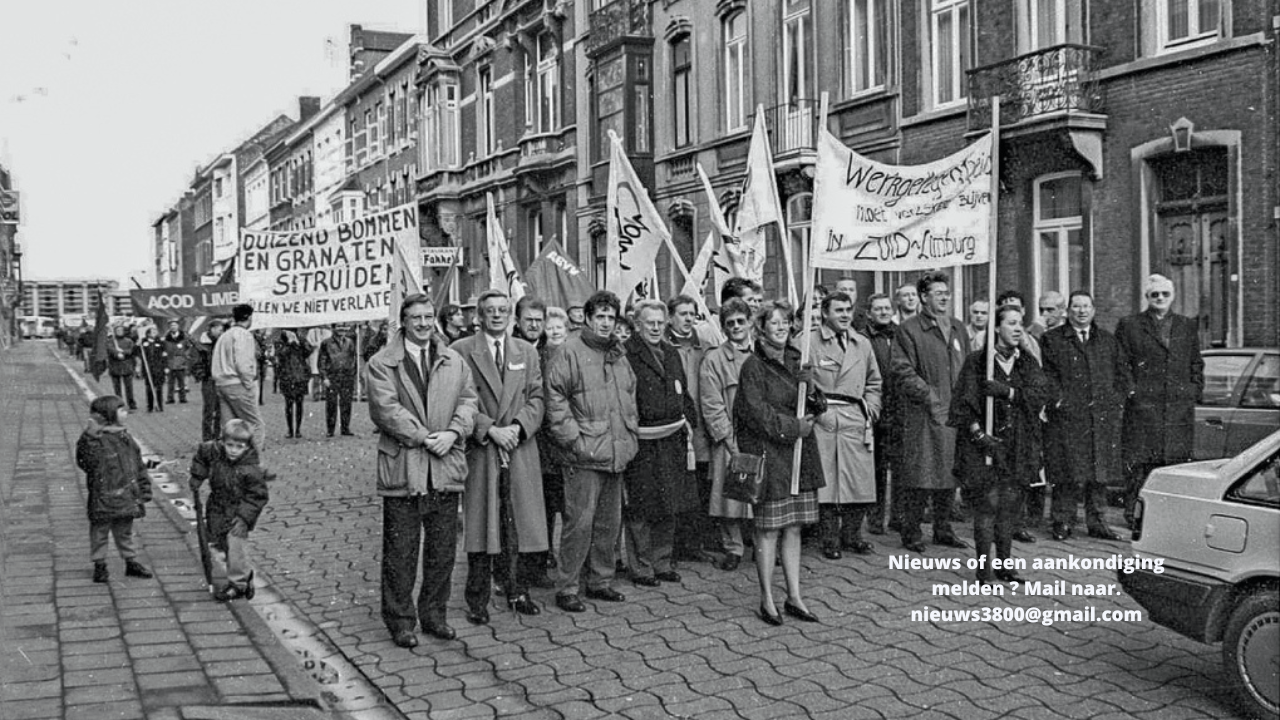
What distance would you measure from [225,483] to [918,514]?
15.9 ft

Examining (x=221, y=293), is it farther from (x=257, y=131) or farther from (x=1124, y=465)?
(x=257, y=131)

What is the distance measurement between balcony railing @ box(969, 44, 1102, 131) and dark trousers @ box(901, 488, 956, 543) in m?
8.60

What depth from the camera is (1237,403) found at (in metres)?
10.2

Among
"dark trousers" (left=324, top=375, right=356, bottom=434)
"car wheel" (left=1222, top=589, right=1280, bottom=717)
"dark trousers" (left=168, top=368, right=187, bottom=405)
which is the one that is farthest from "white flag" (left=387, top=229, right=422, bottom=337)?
"dark trousers" (left=168, top=368, right=187, bottom=405)

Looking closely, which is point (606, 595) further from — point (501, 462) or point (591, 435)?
point (501, 462)

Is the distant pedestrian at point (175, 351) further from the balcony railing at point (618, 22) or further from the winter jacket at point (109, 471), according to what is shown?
the winter jacket at point (109, 471)

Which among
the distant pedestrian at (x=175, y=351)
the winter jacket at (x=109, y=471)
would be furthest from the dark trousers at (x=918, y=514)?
the distant pedestrian at (x=175, y=351)

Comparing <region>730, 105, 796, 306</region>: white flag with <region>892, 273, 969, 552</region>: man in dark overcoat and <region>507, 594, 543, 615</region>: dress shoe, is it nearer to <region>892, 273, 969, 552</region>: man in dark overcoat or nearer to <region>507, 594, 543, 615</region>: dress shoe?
<region>892, 273, 969, 552</region>: man in dark overcoat

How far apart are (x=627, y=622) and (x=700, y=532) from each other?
198 cm

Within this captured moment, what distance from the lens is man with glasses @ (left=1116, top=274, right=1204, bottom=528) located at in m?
9.42

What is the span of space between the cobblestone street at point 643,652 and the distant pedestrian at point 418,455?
322 mm

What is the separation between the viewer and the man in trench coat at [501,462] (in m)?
7.59

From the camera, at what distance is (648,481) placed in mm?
8398

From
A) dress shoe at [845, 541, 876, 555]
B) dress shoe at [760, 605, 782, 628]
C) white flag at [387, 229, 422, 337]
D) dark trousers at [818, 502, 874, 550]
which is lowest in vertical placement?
dress shoe at [760, 605, 782, 628]
